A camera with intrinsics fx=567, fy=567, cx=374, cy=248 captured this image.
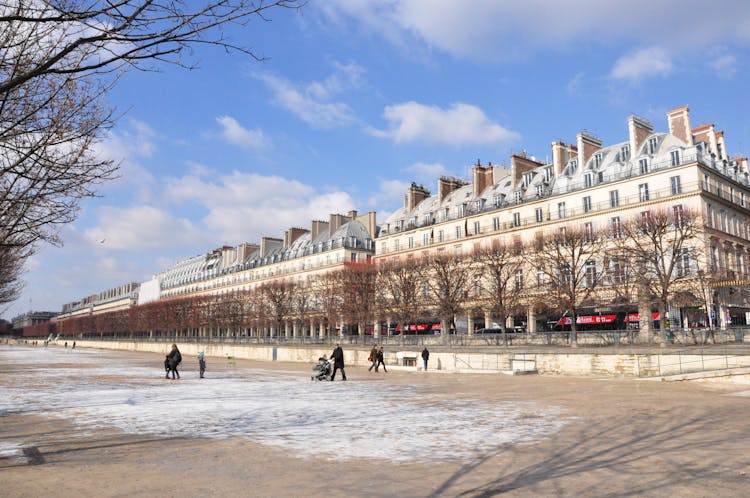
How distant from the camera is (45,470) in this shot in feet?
24.8

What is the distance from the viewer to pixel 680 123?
49438 mm

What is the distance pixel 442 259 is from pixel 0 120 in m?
44.5

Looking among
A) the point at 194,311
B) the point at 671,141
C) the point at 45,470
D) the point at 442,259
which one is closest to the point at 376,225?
the point at 194,311

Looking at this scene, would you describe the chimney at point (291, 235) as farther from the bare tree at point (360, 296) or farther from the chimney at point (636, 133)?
the chimney at point (636, 133)

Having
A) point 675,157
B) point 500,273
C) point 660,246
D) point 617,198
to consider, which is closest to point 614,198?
point 617,198

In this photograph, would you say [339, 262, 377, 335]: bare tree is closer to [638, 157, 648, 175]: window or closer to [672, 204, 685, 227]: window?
[638, 157, 648, 175]: window

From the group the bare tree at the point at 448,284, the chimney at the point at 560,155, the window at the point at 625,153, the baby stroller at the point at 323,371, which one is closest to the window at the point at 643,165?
the window at the point at 625,153

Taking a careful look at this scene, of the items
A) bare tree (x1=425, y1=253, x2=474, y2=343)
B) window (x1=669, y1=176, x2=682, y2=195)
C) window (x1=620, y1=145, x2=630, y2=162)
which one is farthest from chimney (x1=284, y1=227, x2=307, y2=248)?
window (x1=669, y1=176, x2=682, y2=195)

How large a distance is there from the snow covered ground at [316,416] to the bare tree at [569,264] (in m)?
22.5

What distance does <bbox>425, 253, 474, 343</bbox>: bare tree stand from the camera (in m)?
46.8

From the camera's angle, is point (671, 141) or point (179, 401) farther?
point (671, 141)

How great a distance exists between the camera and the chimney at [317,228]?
286 ft

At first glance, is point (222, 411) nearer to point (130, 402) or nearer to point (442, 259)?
point (130, 402)

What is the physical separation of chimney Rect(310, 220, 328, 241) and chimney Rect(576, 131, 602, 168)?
43.3m
